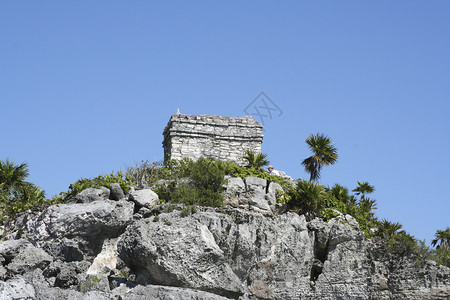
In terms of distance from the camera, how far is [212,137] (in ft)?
88.5

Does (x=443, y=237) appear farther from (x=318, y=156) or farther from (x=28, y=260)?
(x=28, y=260)

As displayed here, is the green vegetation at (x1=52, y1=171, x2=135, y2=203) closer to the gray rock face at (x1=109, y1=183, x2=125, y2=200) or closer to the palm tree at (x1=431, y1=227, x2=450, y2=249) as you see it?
the gray rock face at (x1=109, y1=183, x2=125, y2=200)

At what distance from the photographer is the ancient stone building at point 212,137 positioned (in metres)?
26.7

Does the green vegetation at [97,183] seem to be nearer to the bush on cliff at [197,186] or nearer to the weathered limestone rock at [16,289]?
the bush on cliff at [197,186]

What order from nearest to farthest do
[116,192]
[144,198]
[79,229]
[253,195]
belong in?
[79,229] → [144,198] → [116,192] → [253,195]

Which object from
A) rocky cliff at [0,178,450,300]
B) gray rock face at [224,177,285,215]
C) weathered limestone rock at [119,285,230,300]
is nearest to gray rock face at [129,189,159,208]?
rocky cliff at [0,178,450,300]

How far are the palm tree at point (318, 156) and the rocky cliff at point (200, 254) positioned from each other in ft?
10.8

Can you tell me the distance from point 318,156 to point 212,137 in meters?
4.35

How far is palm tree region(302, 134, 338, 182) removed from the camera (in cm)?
2523

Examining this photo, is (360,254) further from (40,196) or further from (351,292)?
(40,196)

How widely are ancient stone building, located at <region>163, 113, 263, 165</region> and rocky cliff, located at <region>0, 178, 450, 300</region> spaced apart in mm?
4445

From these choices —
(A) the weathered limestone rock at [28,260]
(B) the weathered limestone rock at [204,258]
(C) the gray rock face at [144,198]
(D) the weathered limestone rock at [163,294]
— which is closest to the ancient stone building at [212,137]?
A: (B) the weathered limestone rock at [204,258]

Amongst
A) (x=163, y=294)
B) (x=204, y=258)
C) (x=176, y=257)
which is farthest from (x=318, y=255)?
(x=163, y=294)

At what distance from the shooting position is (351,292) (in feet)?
65.7
